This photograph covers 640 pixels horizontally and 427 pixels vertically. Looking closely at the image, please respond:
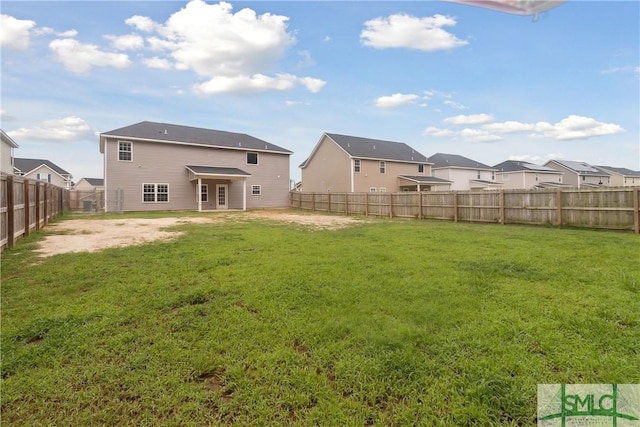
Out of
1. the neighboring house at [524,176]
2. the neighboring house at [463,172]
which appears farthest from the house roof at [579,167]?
Answer: the neighboring house at [463,172]

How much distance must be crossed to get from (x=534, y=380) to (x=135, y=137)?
2442 cm

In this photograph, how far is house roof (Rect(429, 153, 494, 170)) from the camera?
3834cm

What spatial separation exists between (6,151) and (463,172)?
43.1 metres

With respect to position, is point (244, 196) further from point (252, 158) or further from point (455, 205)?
point (455, 205)

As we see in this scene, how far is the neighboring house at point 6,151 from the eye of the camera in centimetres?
2077

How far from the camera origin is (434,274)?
484cm

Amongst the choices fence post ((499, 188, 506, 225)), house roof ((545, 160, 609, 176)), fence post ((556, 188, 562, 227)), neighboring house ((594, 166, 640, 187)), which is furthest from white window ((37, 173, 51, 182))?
neighboring house ((594, 166, 640, 187))

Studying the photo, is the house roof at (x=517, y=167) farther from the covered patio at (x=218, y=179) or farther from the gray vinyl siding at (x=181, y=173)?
the covered patio at (x=218, y=179)

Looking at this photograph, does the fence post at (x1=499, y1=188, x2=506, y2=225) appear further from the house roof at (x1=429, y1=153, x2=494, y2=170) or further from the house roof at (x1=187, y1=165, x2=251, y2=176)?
the house roof at (x1=429, y1=153, x2=494, y2=170)

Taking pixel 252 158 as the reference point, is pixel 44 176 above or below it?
above

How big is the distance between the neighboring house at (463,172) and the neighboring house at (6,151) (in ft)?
126

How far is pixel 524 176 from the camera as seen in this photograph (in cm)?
4181

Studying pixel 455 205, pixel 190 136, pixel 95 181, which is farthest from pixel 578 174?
pixel 95 181

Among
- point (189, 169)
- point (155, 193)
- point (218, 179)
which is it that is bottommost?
point (155, 193)
